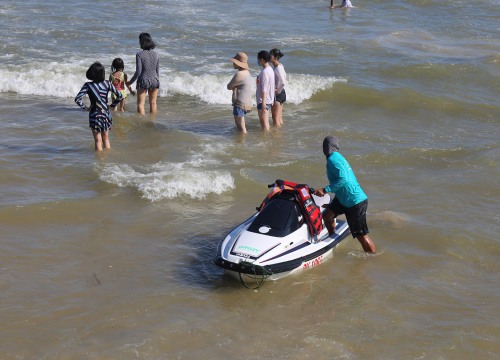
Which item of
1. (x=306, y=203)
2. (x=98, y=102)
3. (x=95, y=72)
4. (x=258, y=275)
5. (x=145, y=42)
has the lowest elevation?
(x=258, y=275)

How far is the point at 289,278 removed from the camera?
26.9 feet

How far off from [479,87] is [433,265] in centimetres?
985

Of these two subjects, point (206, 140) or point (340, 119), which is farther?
point (340, 119)

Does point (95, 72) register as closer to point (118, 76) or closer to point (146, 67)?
point (118, 76)

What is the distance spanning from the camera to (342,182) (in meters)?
8.37

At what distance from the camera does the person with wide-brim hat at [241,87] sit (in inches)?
505

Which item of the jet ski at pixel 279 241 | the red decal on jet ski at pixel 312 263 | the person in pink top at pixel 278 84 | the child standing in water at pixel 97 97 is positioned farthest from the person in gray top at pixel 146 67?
the red decal on jet ski at pixel 312 263

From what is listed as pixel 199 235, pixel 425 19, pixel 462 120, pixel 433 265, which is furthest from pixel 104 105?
pixel 425 19

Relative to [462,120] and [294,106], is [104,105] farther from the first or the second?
[462,120]

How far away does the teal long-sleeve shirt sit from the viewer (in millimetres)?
8359

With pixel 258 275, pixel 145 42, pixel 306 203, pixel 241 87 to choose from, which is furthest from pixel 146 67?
pixel 258 275

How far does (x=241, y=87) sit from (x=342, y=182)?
16.8ft

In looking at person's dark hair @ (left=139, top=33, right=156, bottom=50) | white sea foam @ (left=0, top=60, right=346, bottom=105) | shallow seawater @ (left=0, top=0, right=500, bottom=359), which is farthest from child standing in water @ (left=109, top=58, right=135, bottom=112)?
white sea foam @ (left=0, top=60, right=346, bottom=105)

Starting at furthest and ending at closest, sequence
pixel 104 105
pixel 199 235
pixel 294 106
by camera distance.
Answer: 1. pixel 294 106
2. pixel 104 105
3. pixel 199 235
